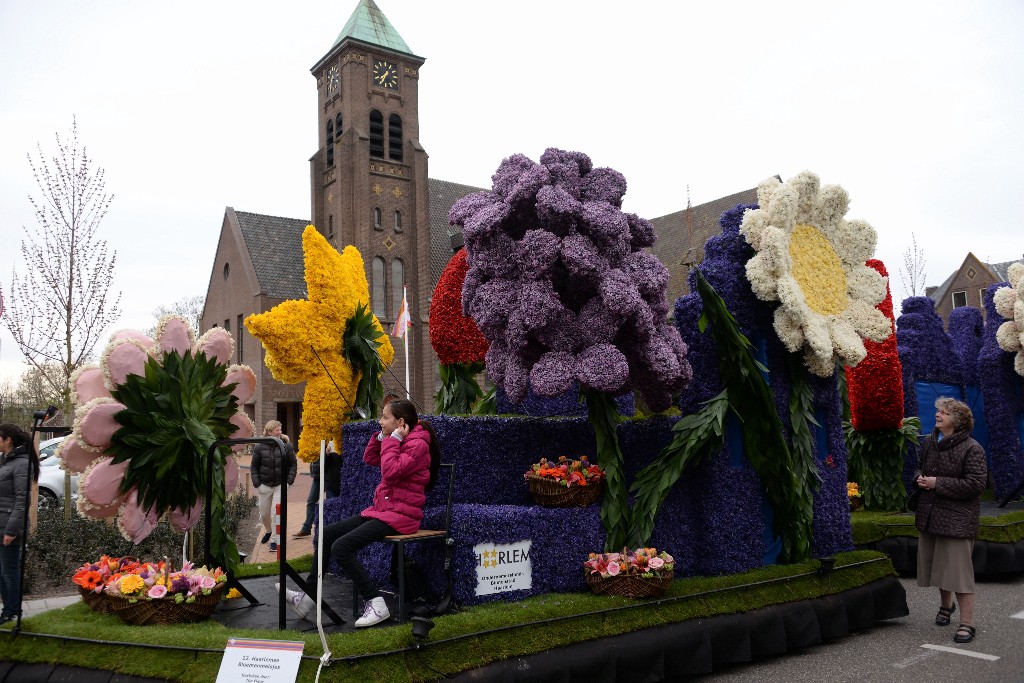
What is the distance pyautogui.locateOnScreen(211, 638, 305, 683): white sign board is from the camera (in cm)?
461

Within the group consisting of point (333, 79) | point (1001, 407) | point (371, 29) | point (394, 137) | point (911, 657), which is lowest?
point (911, 657)

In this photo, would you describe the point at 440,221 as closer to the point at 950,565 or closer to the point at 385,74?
the point at 385,74

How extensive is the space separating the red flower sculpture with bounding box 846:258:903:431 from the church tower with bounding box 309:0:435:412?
2337cm

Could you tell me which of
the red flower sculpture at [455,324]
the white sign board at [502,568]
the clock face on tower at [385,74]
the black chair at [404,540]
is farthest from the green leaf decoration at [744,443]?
the clock face on tower at [385,74]

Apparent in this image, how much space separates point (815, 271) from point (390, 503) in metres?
4.78

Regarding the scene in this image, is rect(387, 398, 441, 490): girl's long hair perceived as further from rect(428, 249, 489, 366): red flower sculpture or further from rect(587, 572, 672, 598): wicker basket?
rect(428, 249, 489, 366): red flower sculpture

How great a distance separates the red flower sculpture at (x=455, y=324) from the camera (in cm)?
962

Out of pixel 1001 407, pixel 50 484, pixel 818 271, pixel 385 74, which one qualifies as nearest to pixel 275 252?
pixel 385 74

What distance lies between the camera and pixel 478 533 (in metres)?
6.24

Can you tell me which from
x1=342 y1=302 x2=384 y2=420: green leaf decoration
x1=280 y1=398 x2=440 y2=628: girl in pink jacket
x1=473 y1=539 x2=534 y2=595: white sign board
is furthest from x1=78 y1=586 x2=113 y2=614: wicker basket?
x1=342 y1=302 x2=384 y2=420: green leaf decoration

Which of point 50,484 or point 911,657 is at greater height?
point 50,484

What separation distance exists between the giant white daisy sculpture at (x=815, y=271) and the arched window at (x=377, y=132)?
92.1 ft

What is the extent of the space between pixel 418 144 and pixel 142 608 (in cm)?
3091

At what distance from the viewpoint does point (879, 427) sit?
36.9ft
